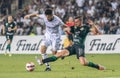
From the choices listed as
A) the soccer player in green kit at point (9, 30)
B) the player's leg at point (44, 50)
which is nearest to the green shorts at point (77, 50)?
the player's leg at point (44, 50)

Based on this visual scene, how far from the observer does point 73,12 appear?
135 feet

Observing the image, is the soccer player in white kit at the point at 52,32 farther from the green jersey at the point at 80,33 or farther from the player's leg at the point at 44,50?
the green jersey at the point at 80,33

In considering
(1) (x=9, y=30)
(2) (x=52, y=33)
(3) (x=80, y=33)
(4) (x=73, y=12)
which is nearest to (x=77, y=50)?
(3) (x=80, y=33)

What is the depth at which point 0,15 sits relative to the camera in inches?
1690

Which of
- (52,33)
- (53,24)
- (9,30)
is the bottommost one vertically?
(9,30)

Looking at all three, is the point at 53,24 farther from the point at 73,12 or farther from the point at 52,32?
the point at 73,12

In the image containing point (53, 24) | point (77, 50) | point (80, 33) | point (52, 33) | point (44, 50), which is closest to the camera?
point (77, 50)

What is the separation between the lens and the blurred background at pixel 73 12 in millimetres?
39844

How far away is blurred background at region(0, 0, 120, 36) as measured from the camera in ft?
131

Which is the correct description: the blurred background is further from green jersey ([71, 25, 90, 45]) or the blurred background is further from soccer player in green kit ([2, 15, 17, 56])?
green jersey ([71, 25, 90, 45])

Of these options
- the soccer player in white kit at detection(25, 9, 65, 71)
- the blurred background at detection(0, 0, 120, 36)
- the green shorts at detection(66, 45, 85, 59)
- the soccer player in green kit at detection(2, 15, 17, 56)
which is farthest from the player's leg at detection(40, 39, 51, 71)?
the blurred background at detection(0, 0, 120, 36)

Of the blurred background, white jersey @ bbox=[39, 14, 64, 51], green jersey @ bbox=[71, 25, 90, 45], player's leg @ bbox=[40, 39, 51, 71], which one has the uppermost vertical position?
green jersey @ bbox=[71, 25, 90, 45]

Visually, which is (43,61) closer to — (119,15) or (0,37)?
(0,37)

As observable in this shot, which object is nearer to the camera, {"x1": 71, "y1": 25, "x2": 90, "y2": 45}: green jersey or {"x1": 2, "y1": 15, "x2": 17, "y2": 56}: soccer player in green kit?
{"x1": 71, "y1": 25, "x2": 90, "y2": 45}: green jersey
